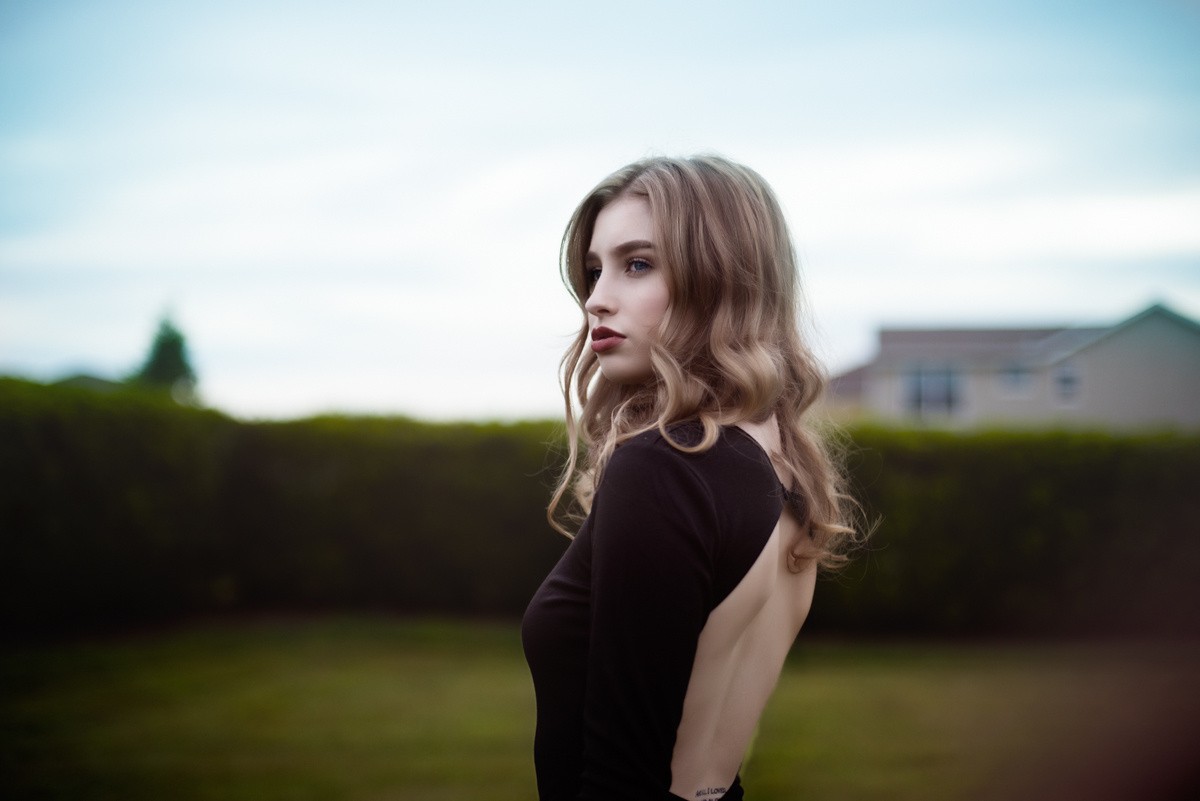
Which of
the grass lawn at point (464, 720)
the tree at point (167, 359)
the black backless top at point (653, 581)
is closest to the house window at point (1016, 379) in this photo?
the grass lawn at point (464, 720)

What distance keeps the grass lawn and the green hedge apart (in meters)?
0.63

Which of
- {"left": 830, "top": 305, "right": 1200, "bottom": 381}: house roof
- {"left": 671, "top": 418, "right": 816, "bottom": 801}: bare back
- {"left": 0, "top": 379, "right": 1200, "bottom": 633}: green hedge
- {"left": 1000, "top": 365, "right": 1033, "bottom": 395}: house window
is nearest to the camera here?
{"left": 671, "top": 418, "right": 816, "bottom": 801}: bare back

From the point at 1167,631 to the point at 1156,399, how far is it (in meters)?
17.1

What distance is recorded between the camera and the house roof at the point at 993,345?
2623 cm

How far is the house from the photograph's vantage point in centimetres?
2548

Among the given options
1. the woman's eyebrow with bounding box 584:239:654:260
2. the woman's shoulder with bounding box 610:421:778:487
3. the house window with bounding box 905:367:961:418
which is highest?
the woman's eyebrow with bounding box 584:239:654:260

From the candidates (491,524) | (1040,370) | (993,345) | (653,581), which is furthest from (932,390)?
(653,581)

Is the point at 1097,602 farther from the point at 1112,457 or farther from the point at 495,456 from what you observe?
the point at 495,456

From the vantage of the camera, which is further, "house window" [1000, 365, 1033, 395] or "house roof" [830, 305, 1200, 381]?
"house window" [1000, 365, 1033, 395]

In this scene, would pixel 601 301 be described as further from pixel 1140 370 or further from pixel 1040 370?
pixel 1040 370

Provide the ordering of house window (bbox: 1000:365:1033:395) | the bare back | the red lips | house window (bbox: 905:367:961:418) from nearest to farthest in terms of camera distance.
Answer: the bare back → the red lips → house window (bbox: 905:367:961:418) → house window (bbox: 1000:365:1033:395)

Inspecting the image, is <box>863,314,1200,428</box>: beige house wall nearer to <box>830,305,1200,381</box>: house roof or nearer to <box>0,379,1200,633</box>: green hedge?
<box>830,305,1200,381</box>: house roof

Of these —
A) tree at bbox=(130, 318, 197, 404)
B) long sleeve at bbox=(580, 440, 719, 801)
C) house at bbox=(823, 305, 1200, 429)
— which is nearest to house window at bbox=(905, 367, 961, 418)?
house at bbox=(823, 305, 1200, 429)

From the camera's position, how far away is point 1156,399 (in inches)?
1007
